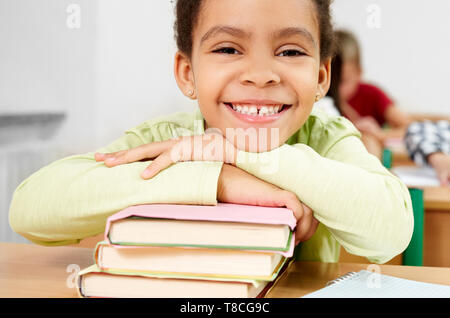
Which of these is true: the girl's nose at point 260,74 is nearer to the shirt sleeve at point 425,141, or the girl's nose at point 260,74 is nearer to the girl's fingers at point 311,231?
the girl's fingers at point 311,231

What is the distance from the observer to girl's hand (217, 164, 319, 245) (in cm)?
66

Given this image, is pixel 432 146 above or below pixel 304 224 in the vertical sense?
below

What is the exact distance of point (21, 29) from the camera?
203 cm

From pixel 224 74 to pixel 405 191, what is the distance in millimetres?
322

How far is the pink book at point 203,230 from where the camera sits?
0.55m

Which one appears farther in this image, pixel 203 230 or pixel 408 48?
pixel 408 48

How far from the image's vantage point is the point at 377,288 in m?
0.64

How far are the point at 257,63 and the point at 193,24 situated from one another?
0.60 ft

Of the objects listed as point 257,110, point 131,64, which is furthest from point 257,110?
point 131,64

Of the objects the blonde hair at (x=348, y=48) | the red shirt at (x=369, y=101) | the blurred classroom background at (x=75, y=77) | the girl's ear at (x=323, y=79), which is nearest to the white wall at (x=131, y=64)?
the blurred classroom background at (x=75, y=77)

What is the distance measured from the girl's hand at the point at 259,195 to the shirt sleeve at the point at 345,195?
0.02m

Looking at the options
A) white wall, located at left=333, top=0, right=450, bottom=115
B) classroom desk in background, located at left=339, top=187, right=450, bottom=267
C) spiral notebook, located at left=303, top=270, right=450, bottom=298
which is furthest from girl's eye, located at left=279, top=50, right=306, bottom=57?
white wall, located at left=333, top=0, right=450, bottom=115

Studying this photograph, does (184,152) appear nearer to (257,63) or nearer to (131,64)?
(257,63)
